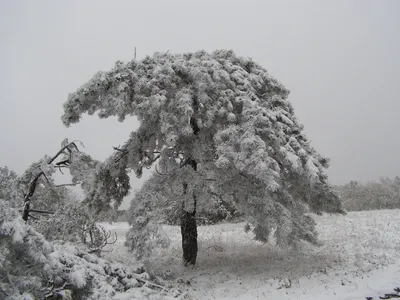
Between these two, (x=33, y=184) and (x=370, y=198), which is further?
(x=370, y=198)

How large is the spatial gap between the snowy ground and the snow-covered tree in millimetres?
1043

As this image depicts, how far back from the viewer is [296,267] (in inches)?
423

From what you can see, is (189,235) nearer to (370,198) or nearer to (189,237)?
(189,237)

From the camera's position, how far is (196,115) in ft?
36.2

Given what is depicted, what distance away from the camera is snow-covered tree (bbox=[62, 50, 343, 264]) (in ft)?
33.0

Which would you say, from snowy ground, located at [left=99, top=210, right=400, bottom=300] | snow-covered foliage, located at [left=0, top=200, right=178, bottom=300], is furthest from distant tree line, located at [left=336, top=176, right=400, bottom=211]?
snow-covered foliage, located at [left=0, top=200, right=178, bottom=300]

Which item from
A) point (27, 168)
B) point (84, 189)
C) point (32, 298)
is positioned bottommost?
point (32, 298)

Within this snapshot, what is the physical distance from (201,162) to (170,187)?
1.26 metres

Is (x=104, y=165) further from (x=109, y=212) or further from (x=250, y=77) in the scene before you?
(x=250, y=77)

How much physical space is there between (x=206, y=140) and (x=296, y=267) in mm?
4872

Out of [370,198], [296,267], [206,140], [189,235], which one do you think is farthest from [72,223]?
[370,198]

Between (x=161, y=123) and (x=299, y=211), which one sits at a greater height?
(x=161, y=123)

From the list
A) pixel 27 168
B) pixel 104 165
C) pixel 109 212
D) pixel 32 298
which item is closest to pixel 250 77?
pixel 104 165

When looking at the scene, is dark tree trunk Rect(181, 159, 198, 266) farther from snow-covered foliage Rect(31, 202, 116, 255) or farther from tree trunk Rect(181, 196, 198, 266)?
snow-covered foliage Rect(31, 202, 116, 255)
